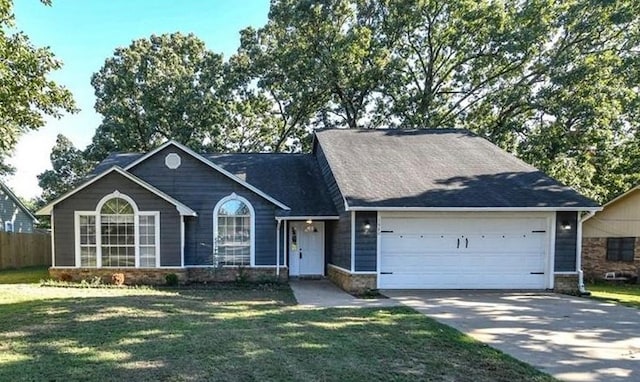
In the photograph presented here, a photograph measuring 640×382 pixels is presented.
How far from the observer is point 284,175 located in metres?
15.8

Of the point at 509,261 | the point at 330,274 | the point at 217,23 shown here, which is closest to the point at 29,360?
the point at 330,274

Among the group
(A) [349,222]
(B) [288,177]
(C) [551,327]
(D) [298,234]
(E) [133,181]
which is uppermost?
(B) [288,177]

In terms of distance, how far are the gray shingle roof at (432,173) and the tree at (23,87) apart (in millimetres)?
7535

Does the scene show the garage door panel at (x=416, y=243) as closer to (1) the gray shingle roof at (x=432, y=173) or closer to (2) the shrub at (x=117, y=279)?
(1) the gray shingle roof at (x=432, y=173)

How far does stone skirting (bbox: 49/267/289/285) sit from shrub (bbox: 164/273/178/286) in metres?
0.07

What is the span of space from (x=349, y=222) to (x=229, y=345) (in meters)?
6.31

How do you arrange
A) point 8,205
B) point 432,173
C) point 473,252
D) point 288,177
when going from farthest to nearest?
point 8,205 → point 288,177 → point 432,173 → point 473,252

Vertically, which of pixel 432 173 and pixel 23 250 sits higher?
pixel 432 173

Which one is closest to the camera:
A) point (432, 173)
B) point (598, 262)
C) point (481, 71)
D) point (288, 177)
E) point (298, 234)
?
point (432, 173)

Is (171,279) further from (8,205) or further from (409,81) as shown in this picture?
(8,205)

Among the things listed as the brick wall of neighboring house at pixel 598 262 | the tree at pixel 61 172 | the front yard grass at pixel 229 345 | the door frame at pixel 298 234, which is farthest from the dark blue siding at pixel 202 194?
the tree at pixel 61 172

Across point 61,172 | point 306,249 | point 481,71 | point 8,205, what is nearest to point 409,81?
point 481,71

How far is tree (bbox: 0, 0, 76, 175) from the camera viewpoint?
9281mm

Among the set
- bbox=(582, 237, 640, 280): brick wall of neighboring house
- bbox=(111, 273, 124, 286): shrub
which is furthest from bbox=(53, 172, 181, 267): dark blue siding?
bbox=(582, 237, 640, 280): brick wall of neighboring house
